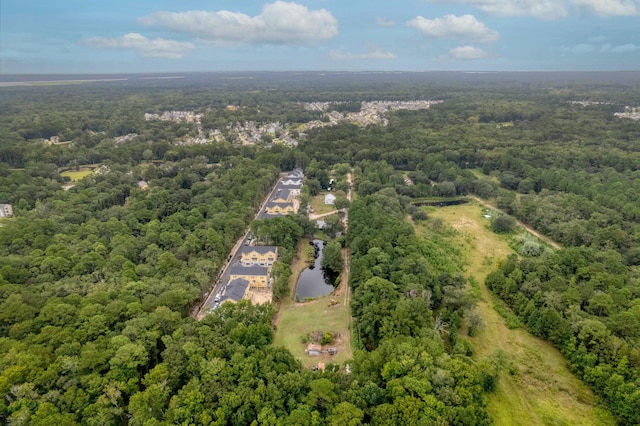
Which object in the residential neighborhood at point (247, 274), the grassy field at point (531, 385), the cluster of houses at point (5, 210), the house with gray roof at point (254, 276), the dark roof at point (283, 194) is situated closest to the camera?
the grassy field at point (531, 385)

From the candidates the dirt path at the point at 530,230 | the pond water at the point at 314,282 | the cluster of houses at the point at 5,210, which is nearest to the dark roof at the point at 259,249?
the pond water at the point at 314,282

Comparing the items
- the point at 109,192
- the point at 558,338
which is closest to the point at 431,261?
the point at 558,338

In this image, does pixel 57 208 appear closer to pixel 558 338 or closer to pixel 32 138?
pixel 558 338

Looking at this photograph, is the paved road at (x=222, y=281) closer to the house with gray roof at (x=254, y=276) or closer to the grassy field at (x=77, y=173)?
the house with gray roof at (x=254, y=276)

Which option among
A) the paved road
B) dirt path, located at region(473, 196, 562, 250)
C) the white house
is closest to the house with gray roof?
the paved road

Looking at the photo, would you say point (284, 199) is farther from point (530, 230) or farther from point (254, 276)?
point (530, 230)
